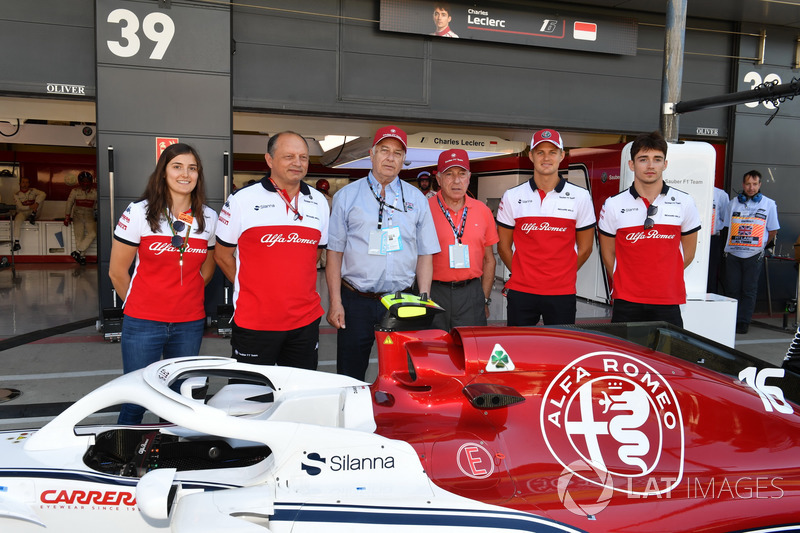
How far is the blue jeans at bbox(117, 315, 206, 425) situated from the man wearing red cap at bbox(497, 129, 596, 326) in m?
Answer: 1.92

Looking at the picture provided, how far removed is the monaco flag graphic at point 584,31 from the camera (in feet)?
22.7

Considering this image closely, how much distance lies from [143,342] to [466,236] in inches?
77.3

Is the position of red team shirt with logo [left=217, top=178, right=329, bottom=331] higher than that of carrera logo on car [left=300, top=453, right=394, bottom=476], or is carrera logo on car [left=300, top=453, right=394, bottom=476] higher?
red team shirt with logo [left=217, top=178, right=329, bottom=331]

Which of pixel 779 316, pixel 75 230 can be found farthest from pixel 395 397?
pixel 75 230

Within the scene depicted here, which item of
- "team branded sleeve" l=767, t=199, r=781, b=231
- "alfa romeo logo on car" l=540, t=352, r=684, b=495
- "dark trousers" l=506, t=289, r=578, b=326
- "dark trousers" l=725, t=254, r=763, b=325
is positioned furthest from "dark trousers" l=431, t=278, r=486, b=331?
"team branded sleeve" l=767, t=199, r=781, b=231

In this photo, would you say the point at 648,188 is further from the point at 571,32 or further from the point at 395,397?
the point at 571,32

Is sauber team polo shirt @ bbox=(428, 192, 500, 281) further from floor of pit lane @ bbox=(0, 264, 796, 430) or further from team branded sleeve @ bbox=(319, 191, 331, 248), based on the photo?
floor of pit lane @ bbox=(0, 264, 796, 430)

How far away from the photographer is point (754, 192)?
7031mm

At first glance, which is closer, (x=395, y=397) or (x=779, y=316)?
(x=395, y=397)

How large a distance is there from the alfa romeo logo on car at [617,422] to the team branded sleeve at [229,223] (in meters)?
1.66

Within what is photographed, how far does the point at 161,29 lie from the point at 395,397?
5144mm

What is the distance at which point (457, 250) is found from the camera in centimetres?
360

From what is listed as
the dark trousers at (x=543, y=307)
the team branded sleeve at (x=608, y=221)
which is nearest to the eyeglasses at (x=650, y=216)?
the team branded sleeve at (x=608, y=221)

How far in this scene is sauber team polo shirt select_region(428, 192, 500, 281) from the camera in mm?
3613
